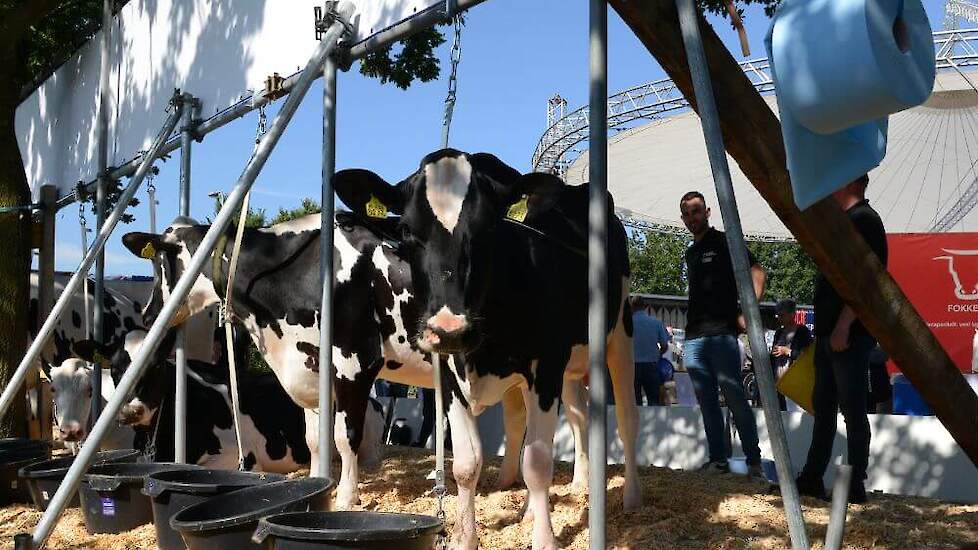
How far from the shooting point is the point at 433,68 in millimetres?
6809

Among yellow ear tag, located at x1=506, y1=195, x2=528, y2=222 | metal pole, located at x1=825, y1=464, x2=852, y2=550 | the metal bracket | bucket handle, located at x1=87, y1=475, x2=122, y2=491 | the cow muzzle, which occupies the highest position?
the metal bracket

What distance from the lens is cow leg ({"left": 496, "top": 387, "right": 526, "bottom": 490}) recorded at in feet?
17.2

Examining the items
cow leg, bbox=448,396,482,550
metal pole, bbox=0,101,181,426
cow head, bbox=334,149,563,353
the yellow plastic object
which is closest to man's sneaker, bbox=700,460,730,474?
the yellow plastic object

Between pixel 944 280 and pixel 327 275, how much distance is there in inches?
434

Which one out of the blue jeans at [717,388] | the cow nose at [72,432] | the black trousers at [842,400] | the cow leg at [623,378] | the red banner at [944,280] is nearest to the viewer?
the black trousers at [842,400]

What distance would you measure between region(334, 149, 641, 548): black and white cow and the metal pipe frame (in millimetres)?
136

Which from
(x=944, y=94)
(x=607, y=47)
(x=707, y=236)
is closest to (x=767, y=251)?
(x=944, y=94)

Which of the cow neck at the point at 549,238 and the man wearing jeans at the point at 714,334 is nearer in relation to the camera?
the cow neck at the point at 549,238

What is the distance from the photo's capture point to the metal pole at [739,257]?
2357 millimetres

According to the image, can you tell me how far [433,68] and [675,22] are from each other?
174 inches

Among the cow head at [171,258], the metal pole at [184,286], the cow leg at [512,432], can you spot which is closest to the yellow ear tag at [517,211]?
the cow leg at [512,432]

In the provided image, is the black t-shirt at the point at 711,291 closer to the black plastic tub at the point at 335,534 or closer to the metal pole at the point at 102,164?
the black plastic tub at the point at 335,534

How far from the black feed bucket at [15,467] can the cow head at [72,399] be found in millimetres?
1603

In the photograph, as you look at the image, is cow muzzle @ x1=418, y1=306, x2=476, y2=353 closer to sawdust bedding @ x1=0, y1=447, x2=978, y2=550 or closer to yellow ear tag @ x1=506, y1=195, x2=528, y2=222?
yellow ear tag @ x1=506, y1=195, x2=528, y2=222
